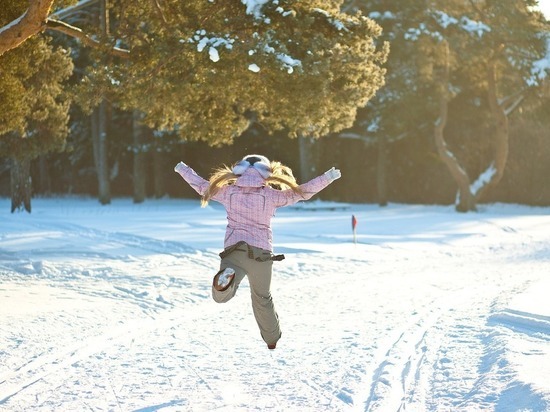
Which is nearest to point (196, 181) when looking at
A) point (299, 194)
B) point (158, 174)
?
point (299, 194)

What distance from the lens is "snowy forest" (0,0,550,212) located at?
1404 centimetres

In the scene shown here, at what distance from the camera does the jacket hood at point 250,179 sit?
7160 millimetres

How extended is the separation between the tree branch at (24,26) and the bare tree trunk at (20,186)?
65.7 ft

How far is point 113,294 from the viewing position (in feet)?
39.5

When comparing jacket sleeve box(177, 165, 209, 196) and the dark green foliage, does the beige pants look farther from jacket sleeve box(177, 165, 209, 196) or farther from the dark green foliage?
the dark green foliage

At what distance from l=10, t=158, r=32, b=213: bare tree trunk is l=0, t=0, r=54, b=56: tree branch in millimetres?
20028

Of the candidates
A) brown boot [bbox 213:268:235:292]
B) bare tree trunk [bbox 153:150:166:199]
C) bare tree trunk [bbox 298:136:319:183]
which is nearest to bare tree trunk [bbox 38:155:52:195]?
bare tree trunk [bbox 153:150:166:199]

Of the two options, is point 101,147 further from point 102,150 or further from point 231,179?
point 231,179

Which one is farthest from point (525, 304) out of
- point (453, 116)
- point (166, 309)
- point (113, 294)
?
point (453, 116)

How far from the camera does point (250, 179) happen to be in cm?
716

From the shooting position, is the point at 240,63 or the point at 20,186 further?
the point at 20,186

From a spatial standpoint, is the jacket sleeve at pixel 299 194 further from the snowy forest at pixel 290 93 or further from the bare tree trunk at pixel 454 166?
the bare tree trunk at pixel 454 166

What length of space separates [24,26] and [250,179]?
6.62 metres

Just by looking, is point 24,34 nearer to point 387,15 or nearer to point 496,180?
point 387,15
